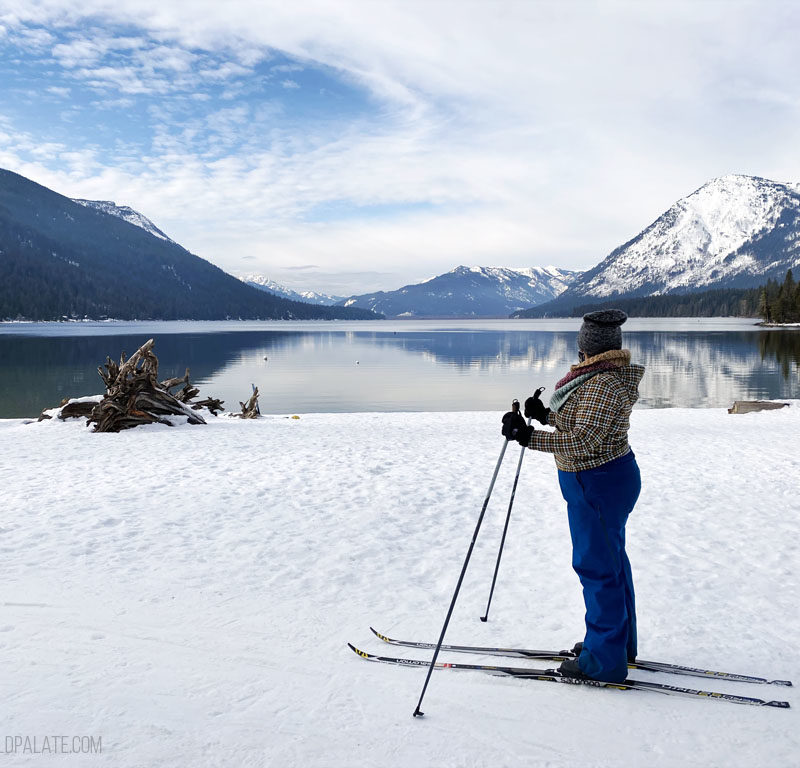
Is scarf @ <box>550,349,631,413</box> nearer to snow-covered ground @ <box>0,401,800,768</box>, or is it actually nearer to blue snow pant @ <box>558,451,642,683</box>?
blue snow pant @ <box>558,451,642,683</box>

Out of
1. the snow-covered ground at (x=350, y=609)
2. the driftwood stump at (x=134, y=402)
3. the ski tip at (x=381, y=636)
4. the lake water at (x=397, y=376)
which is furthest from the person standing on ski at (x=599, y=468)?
the lake water at (x=397, y=376)

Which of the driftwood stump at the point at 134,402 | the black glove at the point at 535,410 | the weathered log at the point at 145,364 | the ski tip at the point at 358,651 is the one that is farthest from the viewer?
the weathered log at the point at 145,364

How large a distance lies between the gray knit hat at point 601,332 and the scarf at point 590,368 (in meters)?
0.05

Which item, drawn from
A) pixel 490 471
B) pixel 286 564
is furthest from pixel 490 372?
pixel 286 564

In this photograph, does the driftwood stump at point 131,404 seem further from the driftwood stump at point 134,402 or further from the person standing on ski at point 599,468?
the person standing on ski at point 599,468

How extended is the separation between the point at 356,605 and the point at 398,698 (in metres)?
1.57

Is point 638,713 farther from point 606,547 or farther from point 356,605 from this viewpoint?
point 356,605

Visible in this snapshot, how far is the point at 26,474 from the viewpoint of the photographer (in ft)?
33.2

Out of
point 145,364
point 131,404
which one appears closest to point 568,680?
point 131,404

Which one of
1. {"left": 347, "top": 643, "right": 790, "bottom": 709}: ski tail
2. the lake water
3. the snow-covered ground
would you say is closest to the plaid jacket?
{"left": 347, "top": 643, "right": 790, "bottom": 709}: ski tail

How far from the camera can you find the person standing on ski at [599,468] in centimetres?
378

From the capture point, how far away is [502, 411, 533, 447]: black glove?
3779 mm

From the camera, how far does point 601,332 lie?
3869 millimetres

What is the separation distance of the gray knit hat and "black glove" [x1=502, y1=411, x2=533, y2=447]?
2.31ft
